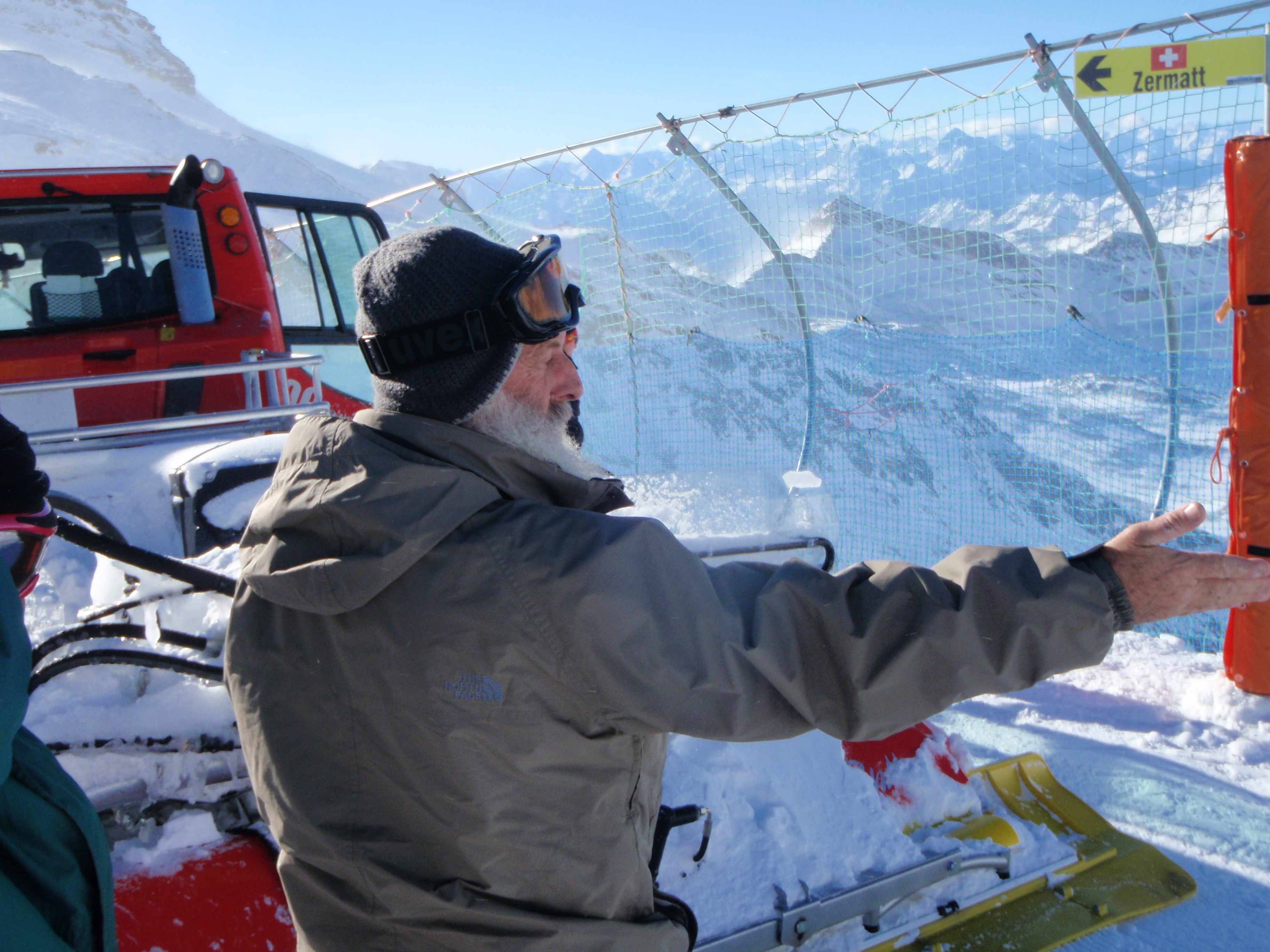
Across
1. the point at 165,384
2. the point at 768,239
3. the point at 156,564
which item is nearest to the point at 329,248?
the point at 165,384

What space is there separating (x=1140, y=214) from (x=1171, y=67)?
0.64 metres

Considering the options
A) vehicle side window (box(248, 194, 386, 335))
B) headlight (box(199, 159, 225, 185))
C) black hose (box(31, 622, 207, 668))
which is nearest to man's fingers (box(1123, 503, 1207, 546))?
black hose (box(31, 622, 207, 668))

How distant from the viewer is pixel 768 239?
5.70m

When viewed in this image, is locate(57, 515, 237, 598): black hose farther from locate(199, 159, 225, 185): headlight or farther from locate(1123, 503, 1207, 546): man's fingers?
locate(199, 159, 225, 185): headlight

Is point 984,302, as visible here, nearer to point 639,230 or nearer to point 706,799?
point 639,230

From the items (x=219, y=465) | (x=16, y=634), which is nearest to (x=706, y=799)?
(x=16, y=634)

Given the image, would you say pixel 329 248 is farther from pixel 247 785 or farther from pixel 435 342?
pixel 435 342

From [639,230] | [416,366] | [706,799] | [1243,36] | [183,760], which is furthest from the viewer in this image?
[639,230]

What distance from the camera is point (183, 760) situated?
6.37ft

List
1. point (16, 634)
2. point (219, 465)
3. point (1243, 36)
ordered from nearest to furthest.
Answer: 1. point (16, 634)
2. point (219, 465)
3. point (1243, 36)

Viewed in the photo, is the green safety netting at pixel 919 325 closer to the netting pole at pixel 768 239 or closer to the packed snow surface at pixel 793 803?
the netting pole at pixel 768 239

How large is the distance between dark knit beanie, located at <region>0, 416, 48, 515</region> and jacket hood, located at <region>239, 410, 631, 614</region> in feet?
2.13

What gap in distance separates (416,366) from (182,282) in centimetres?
388

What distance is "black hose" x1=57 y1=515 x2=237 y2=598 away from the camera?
199 cm
